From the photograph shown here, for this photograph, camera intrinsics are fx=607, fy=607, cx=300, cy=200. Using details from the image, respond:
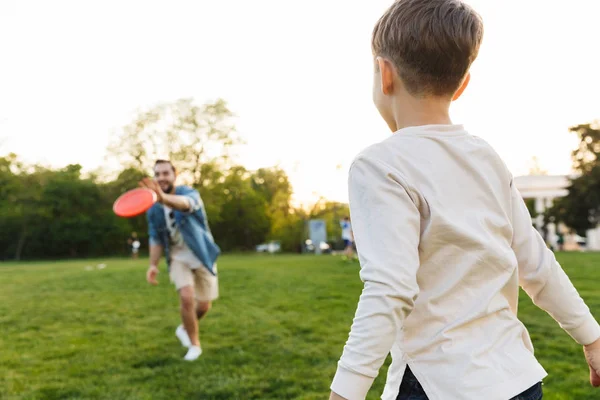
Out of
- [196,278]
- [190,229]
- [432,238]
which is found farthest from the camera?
[196,278]

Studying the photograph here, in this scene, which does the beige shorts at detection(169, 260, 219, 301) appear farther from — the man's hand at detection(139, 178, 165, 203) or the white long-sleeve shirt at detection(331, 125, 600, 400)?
the white long-sleeve shirt at detection(331, 125, 600, 400)

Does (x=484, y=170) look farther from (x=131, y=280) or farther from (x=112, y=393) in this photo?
(x=131, y=280)

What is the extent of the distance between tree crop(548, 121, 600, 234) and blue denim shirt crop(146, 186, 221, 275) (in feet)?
137

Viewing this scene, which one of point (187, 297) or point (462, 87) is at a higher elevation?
point (462, 87)

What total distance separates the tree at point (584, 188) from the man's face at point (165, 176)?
A: 41.9m

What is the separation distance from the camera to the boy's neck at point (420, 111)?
5.10 feet

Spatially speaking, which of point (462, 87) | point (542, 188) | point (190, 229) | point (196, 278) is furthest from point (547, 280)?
point (542, 188)

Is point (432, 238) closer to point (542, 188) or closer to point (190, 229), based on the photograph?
point (190, 229)

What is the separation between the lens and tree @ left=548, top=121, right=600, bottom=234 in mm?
42906

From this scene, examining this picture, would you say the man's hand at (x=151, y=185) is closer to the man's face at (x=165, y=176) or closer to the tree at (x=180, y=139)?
the man's face at (x=165, y=176)

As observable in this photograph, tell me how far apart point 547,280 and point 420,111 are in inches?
23.8

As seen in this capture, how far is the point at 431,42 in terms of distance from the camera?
148cm

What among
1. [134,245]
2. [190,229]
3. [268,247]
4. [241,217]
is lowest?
[268,247]

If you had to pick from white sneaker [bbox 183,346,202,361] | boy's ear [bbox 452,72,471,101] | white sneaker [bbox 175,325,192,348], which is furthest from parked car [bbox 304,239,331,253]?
boy's ear [bbox 452,72,471,101]
